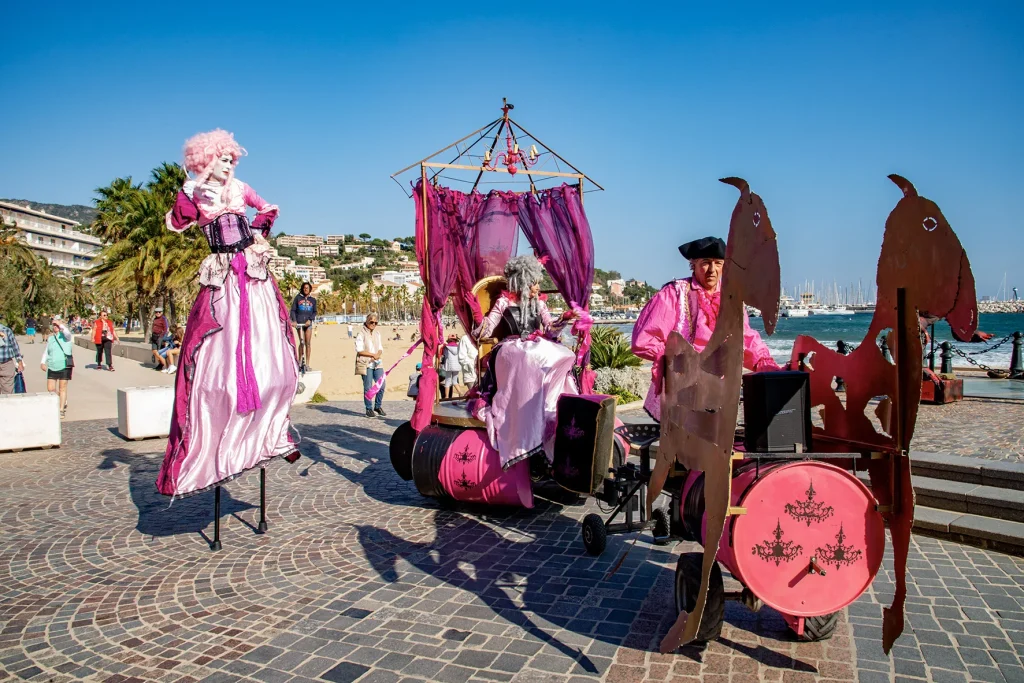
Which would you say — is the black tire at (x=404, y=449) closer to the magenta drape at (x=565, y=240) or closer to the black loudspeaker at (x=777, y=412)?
the magenta drape at (x=565, y=240)

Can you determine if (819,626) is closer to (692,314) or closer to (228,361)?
(692,314)

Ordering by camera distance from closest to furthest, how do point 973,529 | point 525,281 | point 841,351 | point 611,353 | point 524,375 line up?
point 973,529
point 524,375
point 525,281
point 841,351
point 611,353

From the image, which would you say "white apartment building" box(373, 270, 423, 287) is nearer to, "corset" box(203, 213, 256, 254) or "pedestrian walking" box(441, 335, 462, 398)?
"pedestrian walking" box(441, 335, 462, 398)

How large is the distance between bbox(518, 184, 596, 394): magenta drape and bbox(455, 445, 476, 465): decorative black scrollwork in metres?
2.79

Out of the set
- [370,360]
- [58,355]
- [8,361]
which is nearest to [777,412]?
[370,360]

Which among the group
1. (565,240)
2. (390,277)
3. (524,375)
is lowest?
(524,375)

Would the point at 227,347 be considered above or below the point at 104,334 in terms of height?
above

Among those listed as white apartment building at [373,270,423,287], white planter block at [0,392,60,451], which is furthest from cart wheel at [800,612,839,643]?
white apartment building at [373,270,423,287]

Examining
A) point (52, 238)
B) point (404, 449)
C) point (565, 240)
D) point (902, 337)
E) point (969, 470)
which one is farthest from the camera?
point (52, 238)

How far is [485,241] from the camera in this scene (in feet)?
27.9

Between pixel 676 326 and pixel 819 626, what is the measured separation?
6.20 feet

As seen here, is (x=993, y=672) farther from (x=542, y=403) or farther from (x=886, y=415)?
(x=542, y=403)

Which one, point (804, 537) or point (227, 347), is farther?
point (227, 347)

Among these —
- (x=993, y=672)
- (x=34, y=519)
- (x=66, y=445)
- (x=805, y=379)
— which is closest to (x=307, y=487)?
(x=34, y=519)
